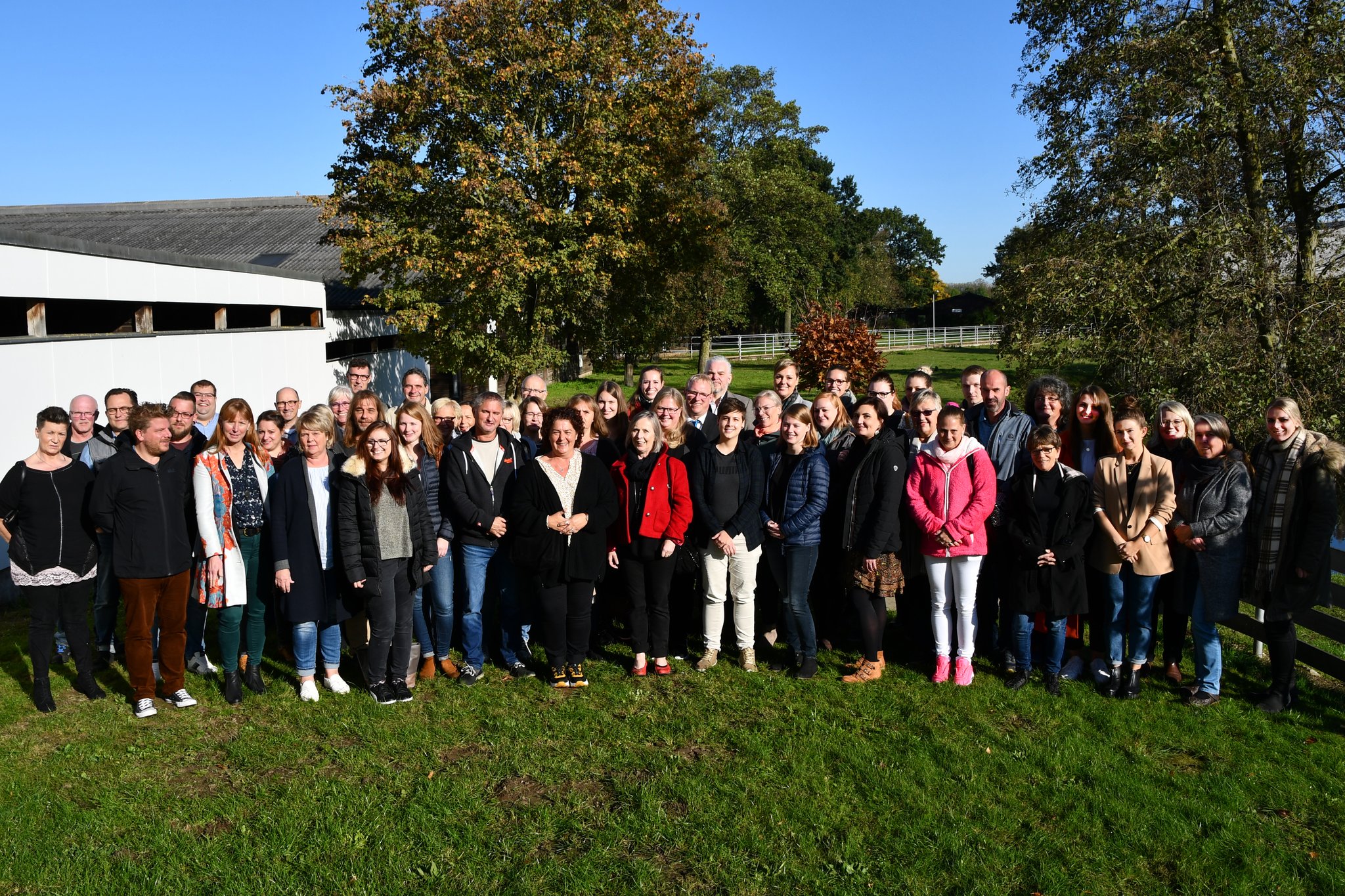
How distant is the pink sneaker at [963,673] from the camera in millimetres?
5793

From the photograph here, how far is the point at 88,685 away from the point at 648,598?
149 inches

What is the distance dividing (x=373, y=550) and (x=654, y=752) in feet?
7.03

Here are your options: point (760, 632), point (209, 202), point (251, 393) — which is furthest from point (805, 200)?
point (760, 632)

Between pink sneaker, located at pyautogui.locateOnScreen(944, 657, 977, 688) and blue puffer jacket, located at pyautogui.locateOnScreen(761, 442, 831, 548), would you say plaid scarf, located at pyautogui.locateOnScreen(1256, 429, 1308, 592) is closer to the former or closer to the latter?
pink sneaker, located at pyautogui.locateOnScreen(944, 657, 977, 688)

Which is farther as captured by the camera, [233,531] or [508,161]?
[508,161]

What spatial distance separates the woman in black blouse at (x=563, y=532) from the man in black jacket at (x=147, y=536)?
7.01 ft

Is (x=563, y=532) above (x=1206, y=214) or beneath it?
beneath

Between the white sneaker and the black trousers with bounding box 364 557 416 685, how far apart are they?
0.85ft

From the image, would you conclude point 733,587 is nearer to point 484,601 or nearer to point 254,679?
point 484,601

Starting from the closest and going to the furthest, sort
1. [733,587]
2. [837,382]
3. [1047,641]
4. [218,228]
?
[1047,641]
[733,587]
[837,382]
[218,228]

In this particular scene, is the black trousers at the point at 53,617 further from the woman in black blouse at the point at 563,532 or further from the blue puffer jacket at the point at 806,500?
the blue puffer jacket at the point at 806,500

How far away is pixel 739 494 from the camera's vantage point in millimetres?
5938

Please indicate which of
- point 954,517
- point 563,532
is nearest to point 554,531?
point 563,532

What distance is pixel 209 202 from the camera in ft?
94.3
